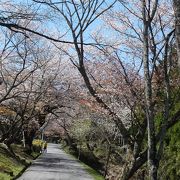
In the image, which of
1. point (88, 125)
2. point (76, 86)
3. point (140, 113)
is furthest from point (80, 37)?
point (88, 125)

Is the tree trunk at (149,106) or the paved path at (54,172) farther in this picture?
the paved path at (54,172)

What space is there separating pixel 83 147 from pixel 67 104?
1675cm

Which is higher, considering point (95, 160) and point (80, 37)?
point (80, 37)

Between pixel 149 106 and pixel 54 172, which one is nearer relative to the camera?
pixel 149 106

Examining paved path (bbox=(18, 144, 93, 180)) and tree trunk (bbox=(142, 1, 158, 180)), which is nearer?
tree trunk (bbox=(142, 1, 158, 180))

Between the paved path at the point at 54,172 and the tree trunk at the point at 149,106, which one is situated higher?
the tree trunk at the point at 149,106

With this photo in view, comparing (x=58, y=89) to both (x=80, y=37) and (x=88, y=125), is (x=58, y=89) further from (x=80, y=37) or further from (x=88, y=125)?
(x=80, y=37)

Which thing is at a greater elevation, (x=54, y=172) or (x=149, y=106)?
(x=149, y=106)

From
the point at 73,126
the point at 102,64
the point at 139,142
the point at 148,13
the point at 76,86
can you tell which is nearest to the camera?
the point at 148,13

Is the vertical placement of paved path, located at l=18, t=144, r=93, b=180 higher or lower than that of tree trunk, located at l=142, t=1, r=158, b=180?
lower

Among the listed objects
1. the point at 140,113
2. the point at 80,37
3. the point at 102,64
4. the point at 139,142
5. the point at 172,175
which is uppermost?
the point at 102,64

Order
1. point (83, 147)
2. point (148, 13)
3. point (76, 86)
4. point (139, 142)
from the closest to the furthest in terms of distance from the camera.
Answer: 1. point (148, 13)
2. point (139, 142)
3. point (76, 86)
4. point (83, 147)

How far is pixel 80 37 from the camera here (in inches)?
483

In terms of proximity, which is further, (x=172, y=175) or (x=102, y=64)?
(x=102, y=64)
